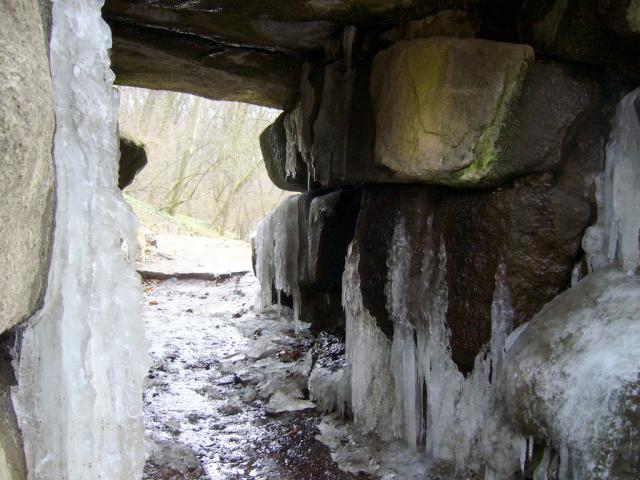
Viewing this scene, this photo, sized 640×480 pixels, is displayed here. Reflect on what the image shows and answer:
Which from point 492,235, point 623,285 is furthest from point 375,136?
point 623,285

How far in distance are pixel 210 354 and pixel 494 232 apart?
323 cm

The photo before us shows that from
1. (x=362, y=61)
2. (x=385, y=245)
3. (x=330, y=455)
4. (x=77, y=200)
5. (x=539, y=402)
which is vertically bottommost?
(x=330, y=455)

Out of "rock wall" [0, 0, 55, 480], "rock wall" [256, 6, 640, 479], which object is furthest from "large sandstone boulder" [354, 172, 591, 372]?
"rock wall" [0, 0, 55, 480]

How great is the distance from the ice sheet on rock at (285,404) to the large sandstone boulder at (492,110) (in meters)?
2.01

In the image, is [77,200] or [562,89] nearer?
[77,200]

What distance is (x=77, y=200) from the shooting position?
1.61 meters

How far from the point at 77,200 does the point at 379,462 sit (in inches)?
86.1

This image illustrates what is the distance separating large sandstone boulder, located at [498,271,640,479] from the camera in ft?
5.63

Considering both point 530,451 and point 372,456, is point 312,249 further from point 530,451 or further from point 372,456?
point 530,451

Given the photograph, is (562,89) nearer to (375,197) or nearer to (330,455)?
(375,197)

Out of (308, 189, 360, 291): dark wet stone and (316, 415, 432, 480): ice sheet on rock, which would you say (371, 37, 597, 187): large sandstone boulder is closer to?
(316, 415, 432, 480): ice sheet on rock

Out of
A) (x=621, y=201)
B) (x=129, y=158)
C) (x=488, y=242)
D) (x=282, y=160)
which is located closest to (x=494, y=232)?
(x=488, y=242)

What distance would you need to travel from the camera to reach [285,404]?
375 centimetres

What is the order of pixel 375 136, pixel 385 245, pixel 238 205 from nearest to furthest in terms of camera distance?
pixel 375 136 < pixel 385 245 < pixel 238 205
